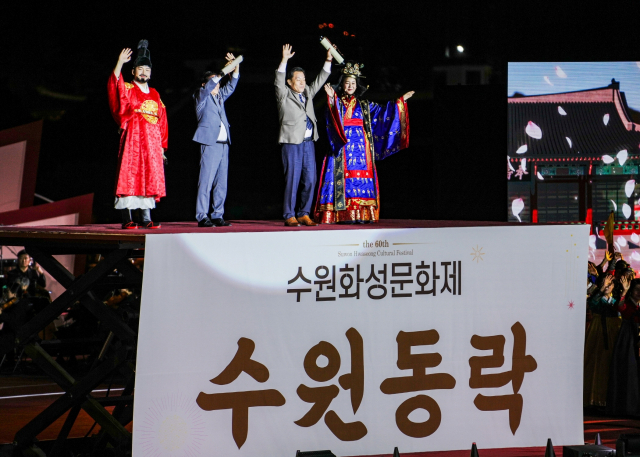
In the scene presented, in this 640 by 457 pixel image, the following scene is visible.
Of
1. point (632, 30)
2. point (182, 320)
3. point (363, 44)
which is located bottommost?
point (182, 320)

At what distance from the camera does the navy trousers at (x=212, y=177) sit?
4.80 m

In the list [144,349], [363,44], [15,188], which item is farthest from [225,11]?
[144,349]

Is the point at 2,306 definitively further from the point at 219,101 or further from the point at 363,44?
the point at 363,44

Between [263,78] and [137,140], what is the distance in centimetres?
177

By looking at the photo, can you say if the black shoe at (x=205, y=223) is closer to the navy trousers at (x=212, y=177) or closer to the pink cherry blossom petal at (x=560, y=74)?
the navy trousers at (x=212, y=177)

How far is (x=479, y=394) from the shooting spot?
3.89 m

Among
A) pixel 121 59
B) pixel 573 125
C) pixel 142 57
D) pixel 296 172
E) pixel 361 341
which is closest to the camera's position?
pixel 361 341

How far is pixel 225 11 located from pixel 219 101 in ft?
4.90

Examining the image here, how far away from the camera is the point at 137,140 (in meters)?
4.68

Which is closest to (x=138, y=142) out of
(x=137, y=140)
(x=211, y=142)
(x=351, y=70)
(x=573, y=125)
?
(x=137, y=140)

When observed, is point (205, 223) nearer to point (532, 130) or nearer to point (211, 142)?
point (211, 142)

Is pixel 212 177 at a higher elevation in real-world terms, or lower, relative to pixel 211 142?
lower

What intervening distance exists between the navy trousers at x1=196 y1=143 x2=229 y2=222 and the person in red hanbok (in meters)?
0.29

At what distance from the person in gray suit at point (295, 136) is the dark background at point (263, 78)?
1.14 meters
